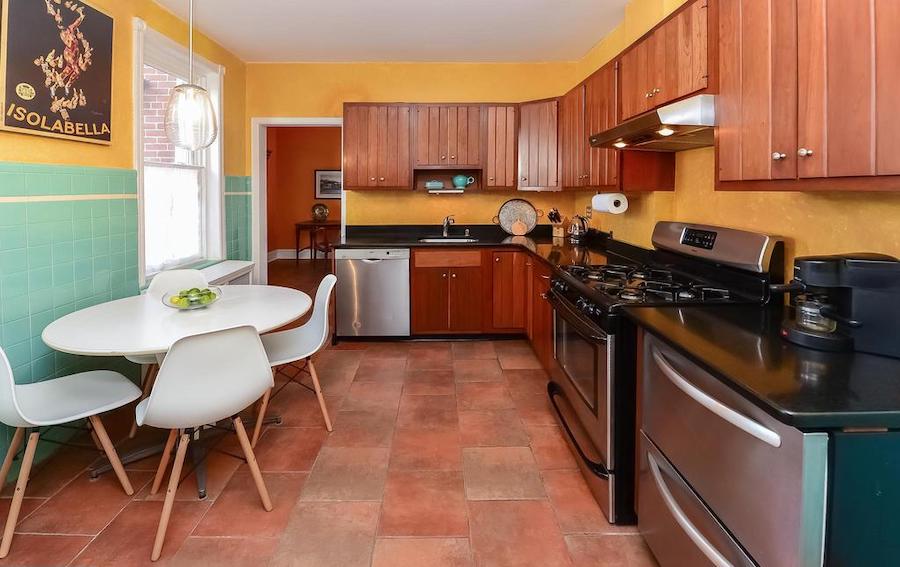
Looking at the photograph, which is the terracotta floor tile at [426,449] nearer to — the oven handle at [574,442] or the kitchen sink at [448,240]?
the oven handle at [574,442]

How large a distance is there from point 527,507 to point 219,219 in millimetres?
3598

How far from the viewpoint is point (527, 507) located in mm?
2275

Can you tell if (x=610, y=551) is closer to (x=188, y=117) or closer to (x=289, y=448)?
(x=289, y=448)

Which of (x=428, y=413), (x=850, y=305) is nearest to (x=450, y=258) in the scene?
(x=428, y=413)

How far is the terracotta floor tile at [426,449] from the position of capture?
264 centimetres

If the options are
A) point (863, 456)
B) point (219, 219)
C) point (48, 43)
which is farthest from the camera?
point (219, 219)

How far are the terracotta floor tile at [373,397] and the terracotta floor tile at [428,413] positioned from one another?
0.27ft

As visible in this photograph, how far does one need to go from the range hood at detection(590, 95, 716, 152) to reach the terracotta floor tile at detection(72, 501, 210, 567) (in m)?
2.47

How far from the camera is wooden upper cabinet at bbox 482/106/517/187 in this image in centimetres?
493

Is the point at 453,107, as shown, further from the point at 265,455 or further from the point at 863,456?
the point at 863,456

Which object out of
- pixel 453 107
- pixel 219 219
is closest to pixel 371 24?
pixel 453 107

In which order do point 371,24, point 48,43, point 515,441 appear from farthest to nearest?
1. point 371,24
2. point 515,441
3. point 48,43

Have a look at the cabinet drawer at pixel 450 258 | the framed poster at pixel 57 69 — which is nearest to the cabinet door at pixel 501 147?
the cabinet drawer at pixel 450 258

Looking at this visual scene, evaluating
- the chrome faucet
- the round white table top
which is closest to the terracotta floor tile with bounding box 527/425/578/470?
the round white table top
